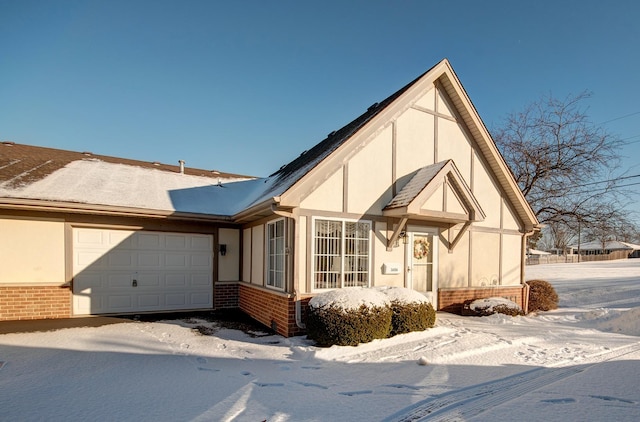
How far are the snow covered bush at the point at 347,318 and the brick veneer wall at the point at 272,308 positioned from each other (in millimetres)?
576

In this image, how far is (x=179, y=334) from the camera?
25.4ft

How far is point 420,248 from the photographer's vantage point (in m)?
9.74

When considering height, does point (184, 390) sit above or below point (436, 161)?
below

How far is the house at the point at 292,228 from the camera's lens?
8203mm

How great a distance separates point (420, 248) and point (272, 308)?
4.35 metres

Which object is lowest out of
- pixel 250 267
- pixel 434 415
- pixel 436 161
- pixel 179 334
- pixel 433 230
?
pixel 179 334

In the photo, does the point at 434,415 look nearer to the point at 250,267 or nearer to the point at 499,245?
the point at 250,267

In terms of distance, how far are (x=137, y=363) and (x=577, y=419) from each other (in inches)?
235

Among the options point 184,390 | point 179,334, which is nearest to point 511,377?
point 184,390

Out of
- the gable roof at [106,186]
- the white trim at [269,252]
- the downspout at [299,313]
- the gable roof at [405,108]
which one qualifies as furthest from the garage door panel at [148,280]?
the downspout at [299,313]

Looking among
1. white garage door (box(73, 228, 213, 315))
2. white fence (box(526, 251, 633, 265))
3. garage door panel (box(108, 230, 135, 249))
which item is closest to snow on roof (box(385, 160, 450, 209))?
white garage door (box(73, 228, 213, 315))

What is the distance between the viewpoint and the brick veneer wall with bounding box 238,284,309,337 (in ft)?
24.7

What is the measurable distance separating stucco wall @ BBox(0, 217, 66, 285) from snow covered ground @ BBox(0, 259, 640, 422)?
2.16 metres

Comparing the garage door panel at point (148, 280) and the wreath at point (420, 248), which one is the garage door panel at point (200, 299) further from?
the wreath at point (420, 248)
